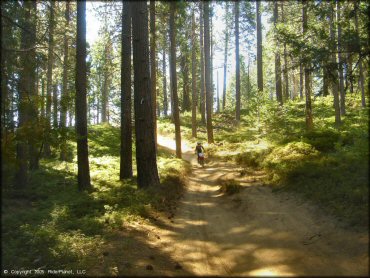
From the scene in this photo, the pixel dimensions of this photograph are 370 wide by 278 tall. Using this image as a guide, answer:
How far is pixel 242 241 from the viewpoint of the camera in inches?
287

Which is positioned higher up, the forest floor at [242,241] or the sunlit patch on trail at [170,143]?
the sunlit patch on trail at [170,143]

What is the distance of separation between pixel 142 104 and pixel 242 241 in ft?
21.5

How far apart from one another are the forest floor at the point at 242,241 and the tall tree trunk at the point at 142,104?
1.80m

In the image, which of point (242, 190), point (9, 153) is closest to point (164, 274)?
point (9, 153)

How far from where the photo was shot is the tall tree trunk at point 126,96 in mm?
14492

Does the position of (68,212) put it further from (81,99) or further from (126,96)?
(126,96)

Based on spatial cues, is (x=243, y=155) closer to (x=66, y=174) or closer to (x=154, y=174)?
(x=154, y=174)

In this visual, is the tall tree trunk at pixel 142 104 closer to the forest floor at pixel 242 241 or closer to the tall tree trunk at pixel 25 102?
the forest floor at pixel 242 241

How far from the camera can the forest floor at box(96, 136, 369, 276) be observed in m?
5.42

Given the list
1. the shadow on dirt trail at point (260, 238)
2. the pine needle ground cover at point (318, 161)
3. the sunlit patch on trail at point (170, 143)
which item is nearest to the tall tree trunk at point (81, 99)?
the shadow on dirt trail at point (260, 238)

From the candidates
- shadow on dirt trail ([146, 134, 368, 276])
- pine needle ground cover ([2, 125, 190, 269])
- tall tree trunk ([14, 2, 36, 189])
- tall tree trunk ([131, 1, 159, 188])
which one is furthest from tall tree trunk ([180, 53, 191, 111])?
shadow on dirt trail ([146, 134, 368, 276])

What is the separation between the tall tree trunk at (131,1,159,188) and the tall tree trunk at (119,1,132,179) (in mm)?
2399

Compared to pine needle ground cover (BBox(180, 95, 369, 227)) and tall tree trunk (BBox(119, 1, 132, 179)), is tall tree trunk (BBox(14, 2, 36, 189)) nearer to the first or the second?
tall tree trunk (BBox(119, 1, 132, 179))

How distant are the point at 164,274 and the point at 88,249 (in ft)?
7.38
